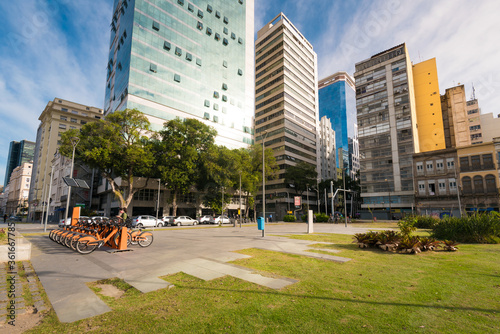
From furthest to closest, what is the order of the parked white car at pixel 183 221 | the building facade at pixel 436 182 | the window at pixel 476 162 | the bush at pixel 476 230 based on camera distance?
1. the building facade at pixel 436 182
2. the window at pixel 476 162
3. the parked white car at pixel 183 221
4. the bush at pixel 476 230

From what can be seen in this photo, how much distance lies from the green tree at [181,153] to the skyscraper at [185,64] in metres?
9.10

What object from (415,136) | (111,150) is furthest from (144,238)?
(415,136)

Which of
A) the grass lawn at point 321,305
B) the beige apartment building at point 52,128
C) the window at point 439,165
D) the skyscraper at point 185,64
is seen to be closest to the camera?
the grass lawn at point 321,305

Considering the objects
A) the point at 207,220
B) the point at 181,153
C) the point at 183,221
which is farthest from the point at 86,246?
the point at 207,220

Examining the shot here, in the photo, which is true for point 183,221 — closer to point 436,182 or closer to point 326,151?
point 436,182

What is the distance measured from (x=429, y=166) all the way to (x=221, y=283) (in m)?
65.7

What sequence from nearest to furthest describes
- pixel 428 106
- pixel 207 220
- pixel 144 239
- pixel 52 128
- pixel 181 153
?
1. pixel 144 239
2. pixel 181 153
3. pixel 207 220
4. pixel 428 106
5. pixel 52 128

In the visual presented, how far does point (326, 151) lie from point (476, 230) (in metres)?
101

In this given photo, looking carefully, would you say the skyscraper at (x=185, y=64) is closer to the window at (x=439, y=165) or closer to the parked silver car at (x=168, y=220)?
the parked silver car at (x=168, y=220)

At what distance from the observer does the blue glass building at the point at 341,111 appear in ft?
467

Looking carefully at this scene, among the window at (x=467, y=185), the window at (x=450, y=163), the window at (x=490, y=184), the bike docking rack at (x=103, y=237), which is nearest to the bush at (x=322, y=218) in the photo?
the window at (x=467, y=185)

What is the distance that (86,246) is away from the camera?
1055 centimetres

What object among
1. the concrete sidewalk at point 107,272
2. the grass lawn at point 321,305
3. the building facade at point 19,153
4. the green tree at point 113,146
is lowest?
the concrete sidewalk at point 107,272

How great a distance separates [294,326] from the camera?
3.56m
